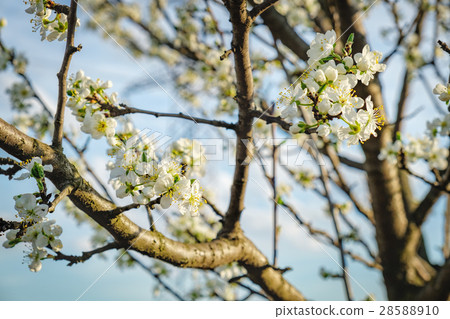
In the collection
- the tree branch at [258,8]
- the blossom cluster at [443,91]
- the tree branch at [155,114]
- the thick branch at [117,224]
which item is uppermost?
the tree branch at [258,8]

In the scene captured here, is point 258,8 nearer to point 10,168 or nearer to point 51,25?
point 51,25

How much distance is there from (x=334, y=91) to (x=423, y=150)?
1472 mm

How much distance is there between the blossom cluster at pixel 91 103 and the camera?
131 cm

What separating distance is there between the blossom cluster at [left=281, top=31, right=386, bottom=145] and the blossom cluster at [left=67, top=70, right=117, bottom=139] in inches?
26.0

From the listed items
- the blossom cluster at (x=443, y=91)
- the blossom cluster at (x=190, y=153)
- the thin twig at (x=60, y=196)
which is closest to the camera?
the thin twig at (x=60, y=196)

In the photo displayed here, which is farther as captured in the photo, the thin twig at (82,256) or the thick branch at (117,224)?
the thin twig at (82,256)

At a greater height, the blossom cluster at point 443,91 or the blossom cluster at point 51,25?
the blossom cluster at point 51,25

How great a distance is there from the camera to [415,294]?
7.50ft

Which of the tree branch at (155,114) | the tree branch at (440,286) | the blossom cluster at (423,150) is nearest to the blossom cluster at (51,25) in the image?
the tree branch at (155,114)

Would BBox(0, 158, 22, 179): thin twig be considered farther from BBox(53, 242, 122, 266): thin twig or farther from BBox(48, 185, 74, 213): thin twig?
BBox(53, 242, 122, 266): thin twig

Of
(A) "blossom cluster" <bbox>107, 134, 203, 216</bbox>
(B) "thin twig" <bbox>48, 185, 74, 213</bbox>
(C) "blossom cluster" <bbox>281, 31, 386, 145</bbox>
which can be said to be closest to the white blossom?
(C) "blossom cluster" <bbox>281, 31, 386, 145</bbox>

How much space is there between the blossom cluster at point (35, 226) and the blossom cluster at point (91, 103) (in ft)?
0.98

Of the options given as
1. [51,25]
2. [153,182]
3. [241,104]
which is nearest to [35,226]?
[153,182]

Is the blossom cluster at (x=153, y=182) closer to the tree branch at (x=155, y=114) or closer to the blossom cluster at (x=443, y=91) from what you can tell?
the tree branch at (x=155, y=114)
